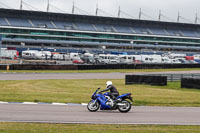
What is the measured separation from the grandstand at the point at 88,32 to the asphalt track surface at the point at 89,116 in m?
77.9

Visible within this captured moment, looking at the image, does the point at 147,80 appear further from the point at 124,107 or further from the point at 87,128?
the point at 87,128

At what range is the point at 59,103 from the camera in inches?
728

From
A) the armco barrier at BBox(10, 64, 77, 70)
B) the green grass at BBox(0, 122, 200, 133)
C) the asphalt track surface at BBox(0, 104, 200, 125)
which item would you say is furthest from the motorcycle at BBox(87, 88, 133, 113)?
the armco barrier at BBox(10, 64, 77, 70)

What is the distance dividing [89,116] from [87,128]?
9.13ft

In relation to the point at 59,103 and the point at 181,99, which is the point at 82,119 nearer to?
the point at 59,103

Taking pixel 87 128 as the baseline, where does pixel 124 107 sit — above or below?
above

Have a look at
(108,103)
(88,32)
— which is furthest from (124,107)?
(88,32)

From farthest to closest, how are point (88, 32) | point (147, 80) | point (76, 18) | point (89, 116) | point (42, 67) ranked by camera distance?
1. point (76, 18)
2. point (88, 32)
3. point (42, 67)
4. point (147, 80)
5. point (89, 116)

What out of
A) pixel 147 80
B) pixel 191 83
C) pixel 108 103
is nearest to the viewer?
pixel 108 103

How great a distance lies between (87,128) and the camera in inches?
441

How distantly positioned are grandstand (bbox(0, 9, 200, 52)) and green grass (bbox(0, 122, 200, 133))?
81917 mm

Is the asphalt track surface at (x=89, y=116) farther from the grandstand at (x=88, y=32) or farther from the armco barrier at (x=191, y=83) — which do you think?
the grandstand at (x=88, y=32)

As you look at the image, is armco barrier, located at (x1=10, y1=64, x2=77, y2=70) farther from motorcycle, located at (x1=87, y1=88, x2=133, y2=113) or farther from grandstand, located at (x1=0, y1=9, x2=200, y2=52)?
grandstand, located at (x1=0, y1=9, x2=200, y2=52)

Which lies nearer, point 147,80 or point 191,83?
point 191,83
